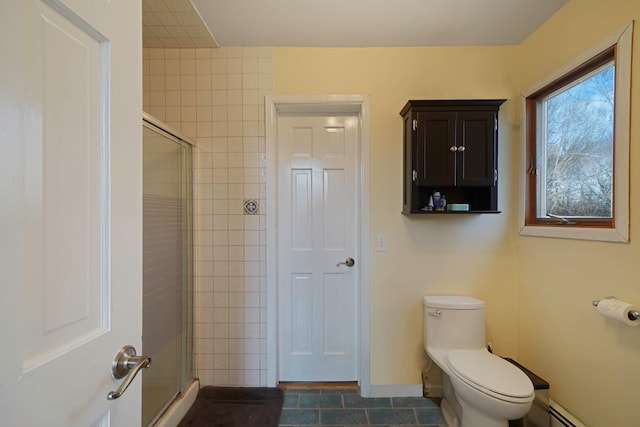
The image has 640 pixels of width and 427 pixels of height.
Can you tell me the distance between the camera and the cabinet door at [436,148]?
1763 mm

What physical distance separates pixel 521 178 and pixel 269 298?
6.26 ft

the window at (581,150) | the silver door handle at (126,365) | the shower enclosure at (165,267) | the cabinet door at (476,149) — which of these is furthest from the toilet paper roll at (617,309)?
the shower enclosure at (165,267)

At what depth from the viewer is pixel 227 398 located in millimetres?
1901

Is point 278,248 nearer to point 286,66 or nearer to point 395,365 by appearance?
point 395,365

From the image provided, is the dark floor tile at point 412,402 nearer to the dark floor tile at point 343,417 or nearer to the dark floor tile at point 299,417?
Answer: the dark floor tile at point 343,417

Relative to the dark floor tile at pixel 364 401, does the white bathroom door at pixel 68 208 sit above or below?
above

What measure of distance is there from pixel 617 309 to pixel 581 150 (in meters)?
0.84

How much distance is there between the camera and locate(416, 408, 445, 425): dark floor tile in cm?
172

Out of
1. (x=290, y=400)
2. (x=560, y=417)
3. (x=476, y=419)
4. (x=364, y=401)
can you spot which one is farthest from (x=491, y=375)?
(x=290, y=400)

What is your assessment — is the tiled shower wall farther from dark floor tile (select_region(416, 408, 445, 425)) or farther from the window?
the window

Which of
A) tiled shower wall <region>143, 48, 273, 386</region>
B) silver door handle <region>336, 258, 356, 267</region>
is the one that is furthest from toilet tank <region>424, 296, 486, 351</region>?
tiled shower wall <region>143, 48, 273, 386</region>

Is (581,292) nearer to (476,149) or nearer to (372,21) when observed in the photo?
(476,149)

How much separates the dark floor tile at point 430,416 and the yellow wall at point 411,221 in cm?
18

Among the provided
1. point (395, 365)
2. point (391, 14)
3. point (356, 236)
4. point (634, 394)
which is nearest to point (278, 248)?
point (356, 236)
